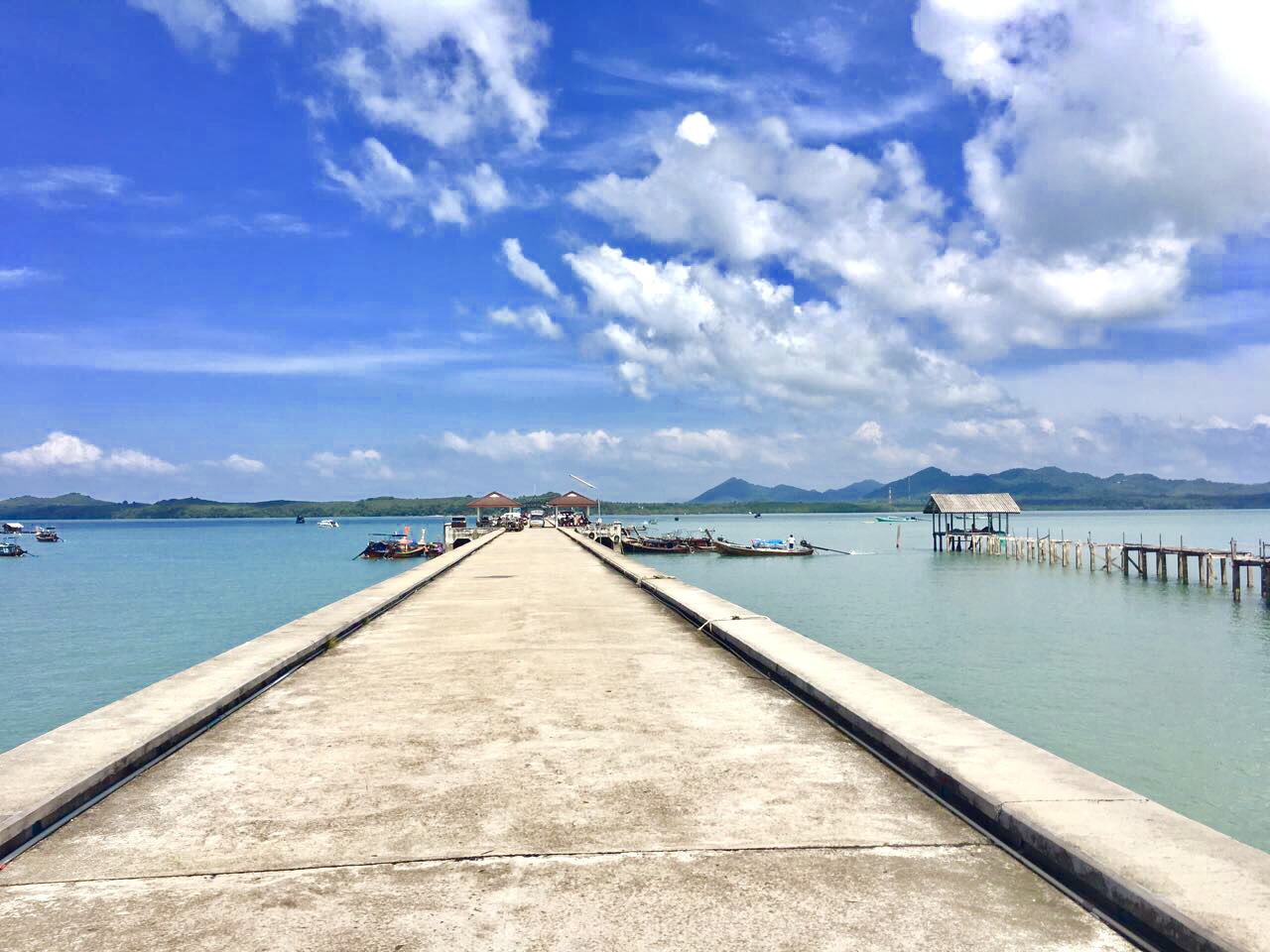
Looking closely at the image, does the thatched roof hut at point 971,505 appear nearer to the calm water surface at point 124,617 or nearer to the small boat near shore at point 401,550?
the small boat near shore at point 401,550

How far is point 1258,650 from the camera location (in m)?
26.1

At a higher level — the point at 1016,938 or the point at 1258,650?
the point at 1016,938

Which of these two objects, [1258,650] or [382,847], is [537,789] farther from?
[1258,650]

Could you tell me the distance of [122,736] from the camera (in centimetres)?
676

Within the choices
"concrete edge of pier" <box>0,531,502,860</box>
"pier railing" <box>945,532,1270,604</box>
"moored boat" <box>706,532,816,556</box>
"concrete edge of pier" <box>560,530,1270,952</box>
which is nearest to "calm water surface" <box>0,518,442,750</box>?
"concrete edge of pier" <box>0,531,502,860</box>

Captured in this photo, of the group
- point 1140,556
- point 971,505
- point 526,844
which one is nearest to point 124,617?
point 526,844

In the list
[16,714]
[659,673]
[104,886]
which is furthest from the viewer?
[16,714]

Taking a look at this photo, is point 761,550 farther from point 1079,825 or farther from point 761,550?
point 1079,825

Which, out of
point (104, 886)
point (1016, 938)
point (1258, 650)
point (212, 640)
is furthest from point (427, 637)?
point (1258, 650)

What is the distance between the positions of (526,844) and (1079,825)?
285cm

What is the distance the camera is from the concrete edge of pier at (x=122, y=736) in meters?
5.25

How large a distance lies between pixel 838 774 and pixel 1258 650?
26094 mm

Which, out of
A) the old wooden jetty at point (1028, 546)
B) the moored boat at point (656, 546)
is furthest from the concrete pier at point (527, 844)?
the moored boat at point (656, 546)

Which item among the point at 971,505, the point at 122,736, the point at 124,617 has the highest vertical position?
the point at 971,505
